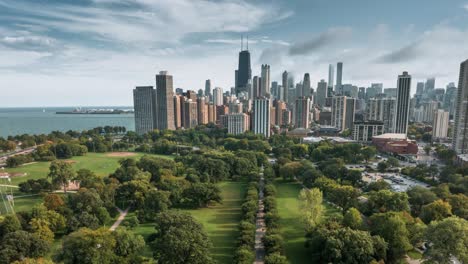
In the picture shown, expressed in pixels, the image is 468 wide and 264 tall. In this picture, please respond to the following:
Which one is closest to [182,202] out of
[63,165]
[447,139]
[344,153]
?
[63,165]

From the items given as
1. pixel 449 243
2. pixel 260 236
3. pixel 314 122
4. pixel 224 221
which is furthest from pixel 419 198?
pixel 314 122

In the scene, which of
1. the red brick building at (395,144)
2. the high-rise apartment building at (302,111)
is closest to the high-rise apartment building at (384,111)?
the red brick building at (395,144)

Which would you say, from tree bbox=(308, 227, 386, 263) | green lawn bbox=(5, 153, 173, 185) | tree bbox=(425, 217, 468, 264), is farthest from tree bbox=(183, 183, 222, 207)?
tree bbox=(425, 217, 468, 264)

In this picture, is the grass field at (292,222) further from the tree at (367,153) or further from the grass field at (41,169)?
the grass field at (41,169)

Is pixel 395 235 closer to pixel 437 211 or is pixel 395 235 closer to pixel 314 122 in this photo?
pixel 437 211

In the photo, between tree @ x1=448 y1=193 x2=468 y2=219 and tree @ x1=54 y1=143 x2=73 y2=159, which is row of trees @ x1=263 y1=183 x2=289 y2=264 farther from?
tree @ x1=54 y1=143 x2=73 y2=159

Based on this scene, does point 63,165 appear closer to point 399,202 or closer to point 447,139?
point 399,202

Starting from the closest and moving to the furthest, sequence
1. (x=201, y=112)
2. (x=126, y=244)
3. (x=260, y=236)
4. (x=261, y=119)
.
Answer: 1. (x=126, y=244)
2. (x=260, y=236)
3. (x=261, y=119)
4. (x=201, y=112)
